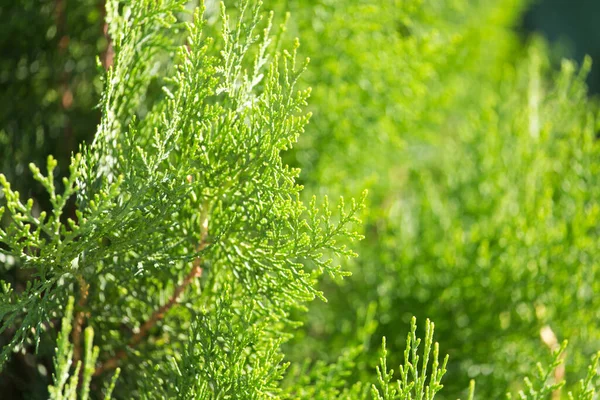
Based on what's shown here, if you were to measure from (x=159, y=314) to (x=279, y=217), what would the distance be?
21 centimetres

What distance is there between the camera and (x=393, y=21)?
3.45ft

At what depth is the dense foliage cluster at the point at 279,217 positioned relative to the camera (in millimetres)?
575

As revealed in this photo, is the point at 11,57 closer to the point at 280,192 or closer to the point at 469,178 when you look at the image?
the point at 280,192

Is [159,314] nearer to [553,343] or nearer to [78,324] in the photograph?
[78,324]

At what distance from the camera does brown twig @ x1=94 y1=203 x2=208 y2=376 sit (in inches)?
26.1

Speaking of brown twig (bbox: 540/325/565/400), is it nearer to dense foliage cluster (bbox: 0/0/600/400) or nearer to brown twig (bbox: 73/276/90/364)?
dense foliage cluster (bbox: 0/0/600/400)

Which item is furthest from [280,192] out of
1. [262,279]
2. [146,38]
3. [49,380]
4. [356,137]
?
[356,137]

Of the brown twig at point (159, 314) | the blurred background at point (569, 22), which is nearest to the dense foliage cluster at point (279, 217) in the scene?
the brown twig at point (159, 314)

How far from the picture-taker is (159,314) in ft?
2.26

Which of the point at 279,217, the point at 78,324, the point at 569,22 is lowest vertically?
the point at 78,324

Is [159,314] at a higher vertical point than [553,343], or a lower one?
lower

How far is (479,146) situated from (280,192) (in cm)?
72

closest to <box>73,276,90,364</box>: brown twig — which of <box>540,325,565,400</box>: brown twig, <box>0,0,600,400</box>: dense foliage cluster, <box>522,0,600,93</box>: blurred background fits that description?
<box>0,0,600,400</box>: dense foliage cluster

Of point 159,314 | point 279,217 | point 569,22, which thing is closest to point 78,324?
point 159,314
